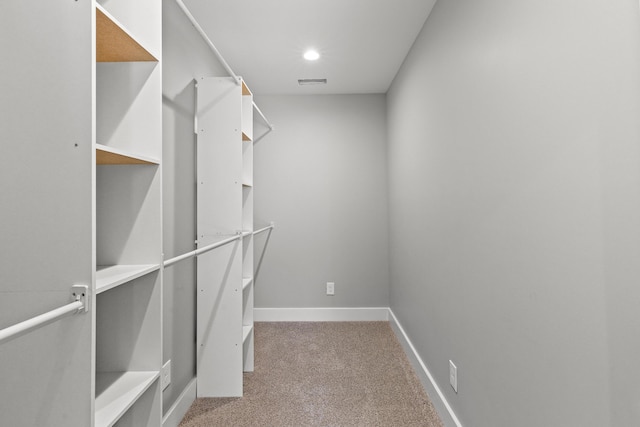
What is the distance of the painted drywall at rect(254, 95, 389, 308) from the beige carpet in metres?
0.53

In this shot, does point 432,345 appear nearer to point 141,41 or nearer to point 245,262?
point 245,262

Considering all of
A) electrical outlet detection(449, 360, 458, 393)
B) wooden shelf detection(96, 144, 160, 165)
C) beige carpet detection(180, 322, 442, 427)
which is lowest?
beige carpet detection(180, 322, 442, 427)

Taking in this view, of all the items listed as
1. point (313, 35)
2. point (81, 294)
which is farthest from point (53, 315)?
point (313, 35)

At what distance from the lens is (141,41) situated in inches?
40.8

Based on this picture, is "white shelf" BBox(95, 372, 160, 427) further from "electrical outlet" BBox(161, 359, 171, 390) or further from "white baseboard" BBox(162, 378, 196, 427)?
"white baseboard" BBox(162, 378, 196, 427)

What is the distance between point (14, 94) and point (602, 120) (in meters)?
1.36

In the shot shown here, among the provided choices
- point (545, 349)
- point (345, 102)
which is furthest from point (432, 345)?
point (345, 102)

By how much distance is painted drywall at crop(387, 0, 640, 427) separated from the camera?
722 millimetres

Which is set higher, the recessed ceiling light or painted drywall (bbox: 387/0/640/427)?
the recessed ceiling light

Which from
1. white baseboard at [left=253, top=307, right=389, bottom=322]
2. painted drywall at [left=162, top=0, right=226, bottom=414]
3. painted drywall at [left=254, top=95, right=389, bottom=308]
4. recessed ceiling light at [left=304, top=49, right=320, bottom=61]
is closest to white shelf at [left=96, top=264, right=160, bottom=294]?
painted drywall at [left=162, top=0, right=226, bottom=414]

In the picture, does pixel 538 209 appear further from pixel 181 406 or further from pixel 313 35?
pixel 181 406

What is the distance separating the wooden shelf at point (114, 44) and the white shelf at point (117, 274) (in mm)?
675

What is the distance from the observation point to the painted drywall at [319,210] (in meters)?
3.33

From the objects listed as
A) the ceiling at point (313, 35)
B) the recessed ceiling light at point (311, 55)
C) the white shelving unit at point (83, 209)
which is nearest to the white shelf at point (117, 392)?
the white shelving unit at point (83, 209)
